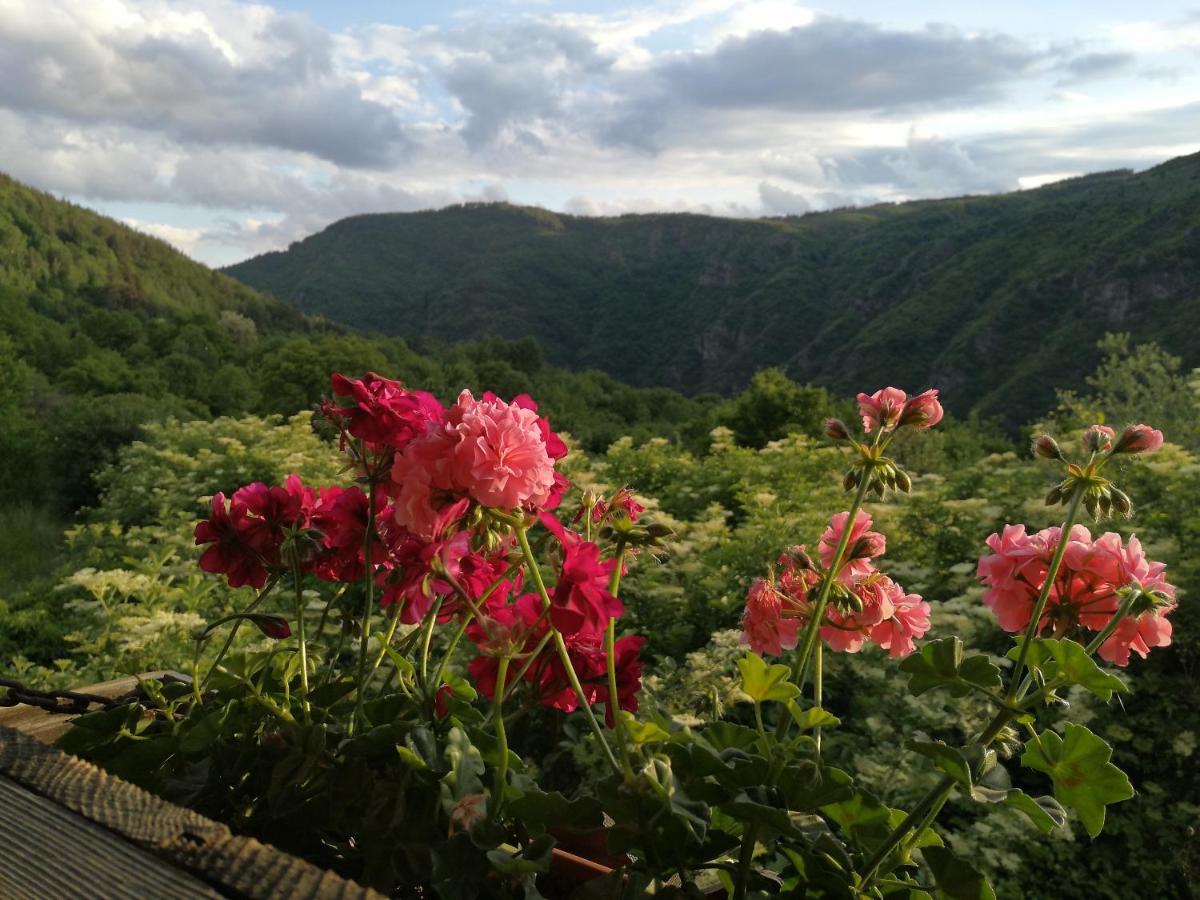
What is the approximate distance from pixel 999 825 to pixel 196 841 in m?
2.52

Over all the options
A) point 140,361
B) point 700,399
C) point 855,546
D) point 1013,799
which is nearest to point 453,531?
point 855,546

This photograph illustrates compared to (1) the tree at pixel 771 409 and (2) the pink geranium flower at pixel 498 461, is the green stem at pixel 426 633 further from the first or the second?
(1) the tree at pixel 771 409

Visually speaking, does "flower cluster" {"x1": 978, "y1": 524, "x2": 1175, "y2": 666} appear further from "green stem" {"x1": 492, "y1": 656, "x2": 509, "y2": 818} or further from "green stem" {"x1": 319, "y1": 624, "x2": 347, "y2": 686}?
"green stem" {"x1": 319, "y1": 624, "x2": 347, "y2": 686}

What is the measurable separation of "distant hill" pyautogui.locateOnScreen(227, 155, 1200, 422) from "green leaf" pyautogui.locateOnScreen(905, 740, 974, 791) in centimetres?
4088

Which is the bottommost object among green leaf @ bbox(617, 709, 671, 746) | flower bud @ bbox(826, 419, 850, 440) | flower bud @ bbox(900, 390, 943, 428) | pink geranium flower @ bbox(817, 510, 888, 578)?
green leaf @ bbox(617, 709, 671, 746)

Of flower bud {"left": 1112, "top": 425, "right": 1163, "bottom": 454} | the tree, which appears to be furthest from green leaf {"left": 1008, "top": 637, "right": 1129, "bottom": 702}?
the tree

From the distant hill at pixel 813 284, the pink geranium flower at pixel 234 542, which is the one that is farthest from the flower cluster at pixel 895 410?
the distant hill at pixel 813 284

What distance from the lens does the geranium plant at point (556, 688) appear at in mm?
713

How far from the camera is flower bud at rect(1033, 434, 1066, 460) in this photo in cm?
89

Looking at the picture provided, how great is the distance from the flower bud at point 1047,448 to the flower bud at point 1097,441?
0.05m

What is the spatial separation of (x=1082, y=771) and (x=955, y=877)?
0.14m

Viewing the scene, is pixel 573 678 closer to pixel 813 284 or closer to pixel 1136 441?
pixel 1136 441

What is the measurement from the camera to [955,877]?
70 centimetres

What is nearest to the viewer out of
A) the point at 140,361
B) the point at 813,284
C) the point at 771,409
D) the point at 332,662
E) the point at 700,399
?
the point at 332,662
